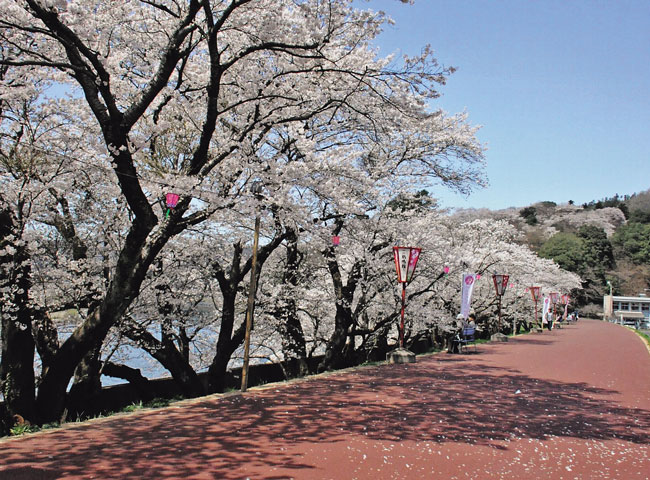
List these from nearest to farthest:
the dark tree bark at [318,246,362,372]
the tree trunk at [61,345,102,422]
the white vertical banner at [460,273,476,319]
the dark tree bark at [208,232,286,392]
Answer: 1. the tree trunk at [61,345,102,422]
2. the dark tree bark at [208,232,286,392]
3. the dark tree bark at [318,246,362,372]
4. the white vertical banner at [460,273,476,319]

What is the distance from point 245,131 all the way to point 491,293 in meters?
22.8

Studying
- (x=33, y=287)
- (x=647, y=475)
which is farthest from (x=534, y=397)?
(x=33, y=287)

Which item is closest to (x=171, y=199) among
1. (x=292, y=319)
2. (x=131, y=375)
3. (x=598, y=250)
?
(x=131, y=375)

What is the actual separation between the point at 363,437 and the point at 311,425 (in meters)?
0.71

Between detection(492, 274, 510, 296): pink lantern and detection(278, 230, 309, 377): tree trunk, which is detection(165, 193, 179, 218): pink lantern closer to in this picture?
detection(278, 230, 309, 377): tree trunk

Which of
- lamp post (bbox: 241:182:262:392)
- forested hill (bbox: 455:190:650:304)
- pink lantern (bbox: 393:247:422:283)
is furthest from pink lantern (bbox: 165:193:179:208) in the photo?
forested hill (bbox: 455:190:650:304)

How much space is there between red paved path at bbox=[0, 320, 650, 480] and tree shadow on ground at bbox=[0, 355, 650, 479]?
2cm

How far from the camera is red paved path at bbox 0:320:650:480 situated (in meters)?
4.14

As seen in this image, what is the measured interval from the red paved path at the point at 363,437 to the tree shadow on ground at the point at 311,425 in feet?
0.05

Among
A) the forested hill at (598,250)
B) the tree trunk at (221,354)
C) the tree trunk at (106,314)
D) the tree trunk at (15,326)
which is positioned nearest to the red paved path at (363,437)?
the tree trunk at (106,314)

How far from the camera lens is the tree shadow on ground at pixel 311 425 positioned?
4.24 metres

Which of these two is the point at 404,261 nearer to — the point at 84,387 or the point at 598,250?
the point at 84,387

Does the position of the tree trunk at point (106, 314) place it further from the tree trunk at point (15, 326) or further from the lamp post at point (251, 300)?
the lamp post at point (251, 300)

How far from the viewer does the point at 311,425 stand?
5.57 meters
